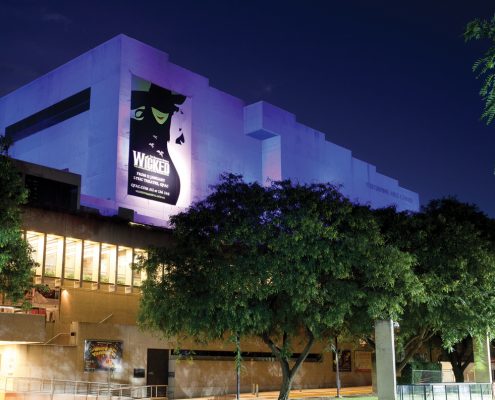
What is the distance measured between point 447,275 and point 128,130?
40.4m

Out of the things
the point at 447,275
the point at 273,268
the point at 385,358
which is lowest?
the point at 385,358

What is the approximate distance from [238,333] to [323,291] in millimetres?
5100

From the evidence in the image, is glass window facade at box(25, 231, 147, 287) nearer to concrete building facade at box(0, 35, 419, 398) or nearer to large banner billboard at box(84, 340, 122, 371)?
concrete building facade at box(0, 35, 419, 398)

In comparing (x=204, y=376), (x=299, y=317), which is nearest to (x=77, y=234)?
(x=204, y=376)

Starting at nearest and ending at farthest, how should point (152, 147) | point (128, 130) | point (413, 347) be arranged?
point (413, 347), point (128, 130), point (152, 147)

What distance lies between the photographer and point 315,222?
3312cm

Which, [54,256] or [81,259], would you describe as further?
[81,259]

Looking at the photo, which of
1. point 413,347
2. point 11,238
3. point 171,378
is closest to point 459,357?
point 413,347

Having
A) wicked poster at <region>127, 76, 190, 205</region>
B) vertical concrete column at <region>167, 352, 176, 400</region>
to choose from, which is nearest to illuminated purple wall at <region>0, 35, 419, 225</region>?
wicked poster at <region>127, 76, 190, 205</region>

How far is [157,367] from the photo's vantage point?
159 feet

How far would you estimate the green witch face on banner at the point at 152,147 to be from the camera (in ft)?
228

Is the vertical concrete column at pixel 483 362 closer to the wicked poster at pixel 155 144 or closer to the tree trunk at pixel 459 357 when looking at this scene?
the tree trunk at pixel 459 357

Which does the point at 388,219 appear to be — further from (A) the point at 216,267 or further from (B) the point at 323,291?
(A) the point at 216,267

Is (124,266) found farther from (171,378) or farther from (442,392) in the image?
(442,392)
